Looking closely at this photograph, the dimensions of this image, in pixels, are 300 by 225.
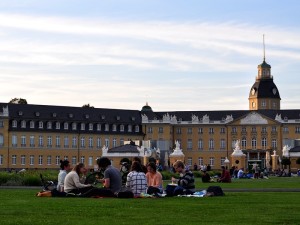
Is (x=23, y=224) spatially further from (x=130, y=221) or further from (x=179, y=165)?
(x=179, y=165)

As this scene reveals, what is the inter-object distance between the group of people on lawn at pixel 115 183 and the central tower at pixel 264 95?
121397 millimetres

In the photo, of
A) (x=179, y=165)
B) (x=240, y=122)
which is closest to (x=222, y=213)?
(x=179, y=165)

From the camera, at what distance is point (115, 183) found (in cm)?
2656

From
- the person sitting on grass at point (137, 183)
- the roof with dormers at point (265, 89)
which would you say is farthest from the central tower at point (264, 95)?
the person sitting on grass at point (137, 183)

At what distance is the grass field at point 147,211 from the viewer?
1805cm

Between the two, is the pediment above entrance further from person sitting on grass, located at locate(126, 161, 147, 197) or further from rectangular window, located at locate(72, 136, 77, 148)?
person sitting on grass, located at locate(126, 161, 147, 197)

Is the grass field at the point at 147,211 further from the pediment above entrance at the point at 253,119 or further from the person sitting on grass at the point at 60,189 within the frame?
the pediment above entrance at the point at 253,119

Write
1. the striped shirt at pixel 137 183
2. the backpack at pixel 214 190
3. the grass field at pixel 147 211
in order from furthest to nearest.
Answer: the backpack at pixel 214 190
the striped shirt at pixel 137 183
the grass field at pixel 147 211

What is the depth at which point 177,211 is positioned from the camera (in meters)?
20.7

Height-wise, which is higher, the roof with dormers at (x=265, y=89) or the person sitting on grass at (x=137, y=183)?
the roof with dormers at (x=265, y=89)

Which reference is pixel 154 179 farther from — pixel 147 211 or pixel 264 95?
pixel 264 95

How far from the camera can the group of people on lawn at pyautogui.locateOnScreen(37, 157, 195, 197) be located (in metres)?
26.3

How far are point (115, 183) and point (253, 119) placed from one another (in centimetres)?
11577

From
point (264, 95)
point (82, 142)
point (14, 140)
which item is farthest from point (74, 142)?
point (264, 95)
